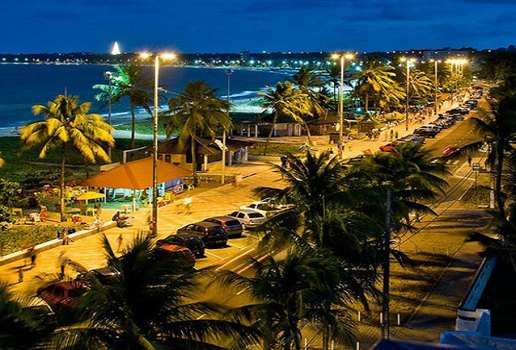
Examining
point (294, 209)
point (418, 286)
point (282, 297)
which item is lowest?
point (418, 286)

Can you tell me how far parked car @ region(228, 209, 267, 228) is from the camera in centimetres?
3853

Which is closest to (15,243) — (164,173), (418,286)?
(164,173)

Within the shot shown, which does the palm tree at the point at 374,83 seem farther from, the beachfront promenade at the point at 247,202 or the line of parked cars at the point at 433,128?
the beachfront promenade at the point at 247,202

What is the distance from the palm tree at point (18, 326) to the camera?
10.8m

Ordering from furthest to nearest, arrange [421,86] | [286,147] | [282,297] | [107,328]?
[421,86]
[286,147]
[282,297]
[107,328]

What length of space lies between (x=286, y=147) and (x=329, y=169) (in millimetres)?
57322

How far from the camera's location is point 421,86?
137625 mm

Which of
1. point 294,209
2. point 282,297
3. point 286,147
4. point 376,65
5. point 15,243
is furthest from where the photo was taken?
point 376,65

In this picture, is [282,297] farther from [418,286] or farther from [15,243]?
[15,243]

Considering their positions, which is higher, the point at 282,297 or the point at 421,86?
the point at 421,86

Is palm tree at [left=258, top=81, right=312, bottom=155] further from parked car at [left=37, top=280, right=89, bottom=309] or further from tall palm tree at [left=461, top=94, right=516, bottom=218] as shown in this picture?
parked car at [left=37, top=280, right=89, bottom=309]

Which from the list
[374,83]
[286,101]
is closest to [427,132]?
[286,101]

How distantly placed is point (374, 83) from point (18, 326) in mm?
95994

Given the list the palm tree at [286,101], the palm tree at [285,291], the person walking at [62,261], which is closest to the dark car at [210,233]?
the person walking at [62,261]
